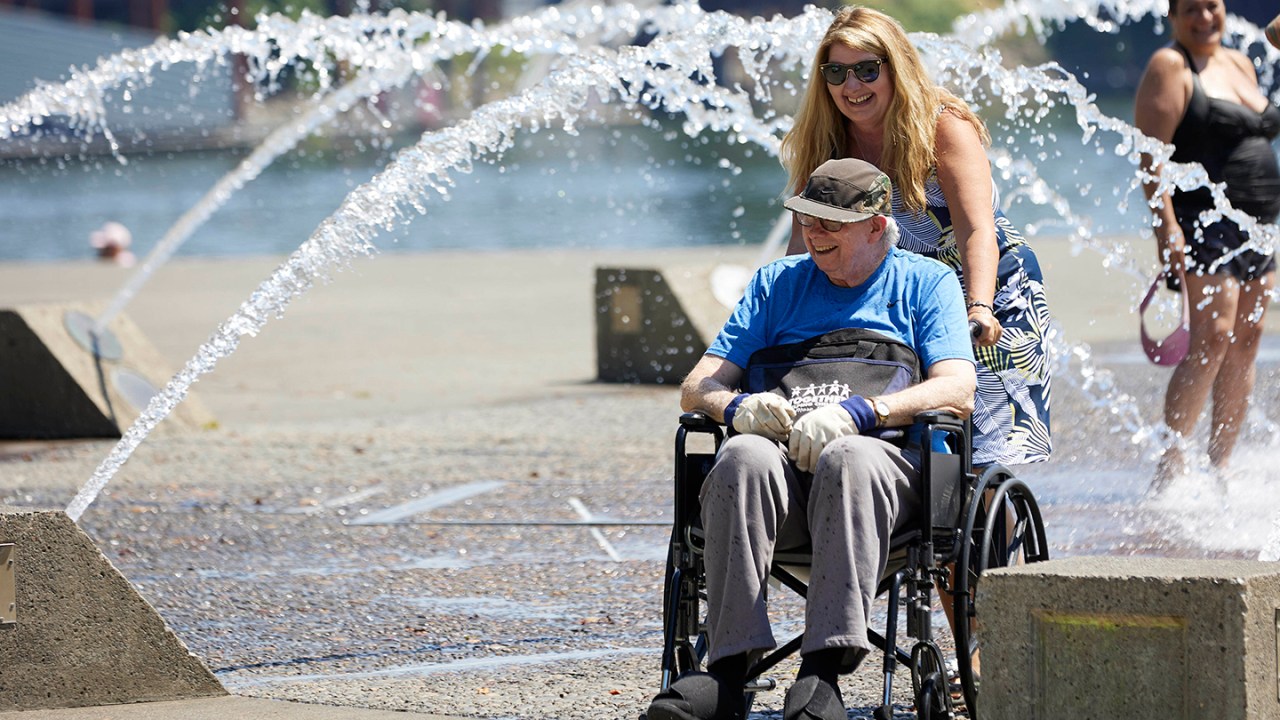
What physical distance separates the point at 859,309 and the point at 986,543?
585 millimetres

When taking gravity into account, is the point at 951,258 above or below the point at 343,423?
above

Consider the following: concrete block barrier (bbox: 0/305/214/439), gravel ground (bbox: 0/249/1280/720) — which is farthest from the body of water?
concrete block barrier (bbox: 0/305/214/439)

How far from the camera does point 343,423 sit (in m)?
9.87

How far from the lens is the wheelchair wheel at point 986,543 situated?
384 cm

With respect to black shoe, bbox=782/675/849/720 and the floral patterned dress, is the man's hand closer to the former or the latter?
black shoe, bbox=782/675/849/720

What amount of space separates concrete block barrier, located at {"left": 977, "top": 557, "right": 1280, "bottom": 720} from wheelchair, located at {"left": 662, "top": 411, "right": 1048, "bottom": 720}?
0.73ft

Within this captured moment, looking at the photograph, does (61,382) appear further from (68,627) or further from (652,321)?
(68,627)

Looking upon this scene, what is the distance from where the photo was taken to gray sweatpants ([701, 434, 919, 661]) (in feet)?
12.1

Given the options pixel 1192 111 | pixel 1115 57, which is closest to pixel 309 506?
pixel 1192 111

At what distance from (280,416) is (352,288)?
7.32 metres

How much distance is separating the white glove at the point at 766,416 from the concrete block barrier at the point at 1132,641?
0.56 m

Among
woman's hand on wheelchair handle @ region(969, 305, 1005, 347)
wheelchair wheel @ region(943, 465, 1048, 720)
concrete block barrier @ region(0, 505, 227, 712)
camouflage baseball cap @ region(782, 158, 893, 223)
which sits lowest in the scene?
concrete block barrier @ region(0, 505, 227, 712)

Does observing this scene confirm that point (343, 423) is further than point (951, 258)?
Yes

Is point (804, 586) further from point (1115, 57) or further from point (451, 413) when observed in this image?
point (1115, 57)
